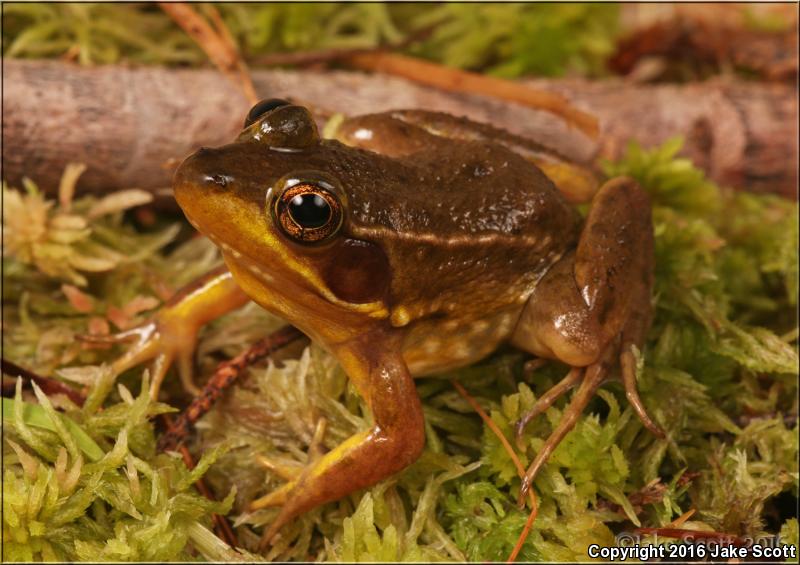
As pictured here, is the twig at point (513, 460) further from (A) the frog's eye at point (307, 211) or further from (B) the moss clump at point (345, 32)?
(B) the moss clump at point (345, 32)

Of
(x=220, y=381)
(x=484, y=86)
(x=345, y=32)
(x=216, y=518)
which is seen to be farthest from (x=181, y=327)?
(x=345, y=32)

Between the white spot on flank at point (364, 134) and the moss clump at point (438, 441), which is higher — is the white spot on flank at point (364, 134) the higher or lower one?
the higher one

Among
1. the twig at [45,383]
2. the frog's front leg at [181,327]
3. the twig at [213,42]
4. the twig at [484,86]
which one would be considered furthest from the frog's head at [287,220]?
the twig at [484,86]

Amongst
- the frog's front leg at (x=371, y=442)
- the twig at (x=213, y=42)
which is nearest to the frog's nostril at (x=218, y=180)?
the frog's front leg at (x=371, y=442)

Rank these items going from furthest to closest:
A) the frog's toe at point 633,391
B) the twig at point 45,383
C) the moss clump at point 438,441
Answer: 1. the twig at point 45,383
2. the frog's toe at point 633,391
3. the moss clump at point 438,441

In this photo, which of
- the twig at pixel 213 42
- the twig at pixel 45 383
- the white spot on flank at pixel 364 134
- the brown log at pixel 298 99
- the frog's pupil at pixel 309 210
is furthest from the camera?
the twig at pixel 213 42

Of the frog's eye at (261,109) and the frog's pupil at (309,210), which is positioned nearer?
the frog's pupil at (309,210)

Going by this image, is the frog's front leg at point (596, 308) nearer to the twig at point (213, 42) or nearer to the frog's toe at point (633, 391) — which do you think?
the frog's toe at point (633, 391)

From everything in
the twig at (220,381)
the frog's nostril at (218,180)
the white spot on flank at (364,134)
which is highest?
the frog's nostril at (218,180)
